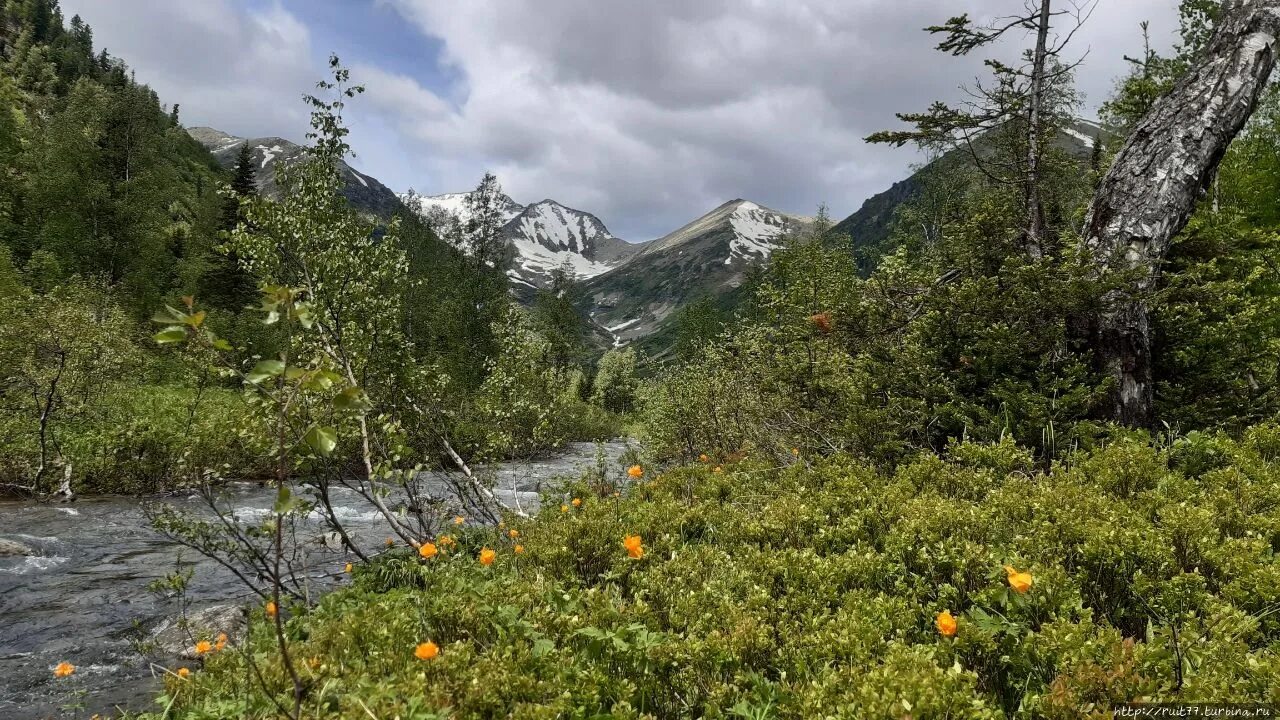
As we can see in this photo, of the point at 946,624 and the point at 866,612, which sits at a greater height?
the point at 946,624

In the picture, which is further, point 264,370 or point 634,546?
point 634,546

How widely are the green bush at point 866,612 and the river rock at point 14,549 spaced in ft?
35.1

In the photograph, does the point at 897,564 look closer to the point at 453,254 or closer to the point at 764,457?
the point at 764,457

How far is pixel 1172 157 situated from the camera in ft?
23.6

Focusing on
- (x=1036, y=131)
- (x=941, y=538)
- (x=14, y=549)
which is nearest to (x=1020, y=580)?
(x=941, y=538)

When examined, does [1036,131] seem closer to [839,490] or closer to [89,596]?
[839,490]

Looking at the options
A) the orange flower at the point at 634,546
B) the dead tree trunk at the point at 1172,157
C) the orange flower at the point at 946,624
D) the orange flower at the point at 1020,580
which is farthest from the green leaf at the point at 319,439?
the dead tree trunk at the point at 1172,157

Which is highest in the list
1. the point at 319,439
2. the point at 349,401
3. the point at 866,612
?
the point at 349,401

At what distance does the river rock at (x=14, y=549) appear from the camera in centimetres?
1113

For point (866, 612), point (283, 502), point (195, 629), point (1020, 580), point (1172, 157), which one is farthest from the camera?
point (195, 629)

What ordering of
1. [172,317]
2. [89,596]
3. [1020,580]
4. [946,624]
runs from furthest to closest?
[89,596], [1020,580], [946,624], [172,317]

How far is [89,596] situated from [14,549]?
323 cm

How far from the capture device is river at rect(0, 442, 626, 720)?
660cm

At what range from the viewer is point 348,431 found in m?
7.20
